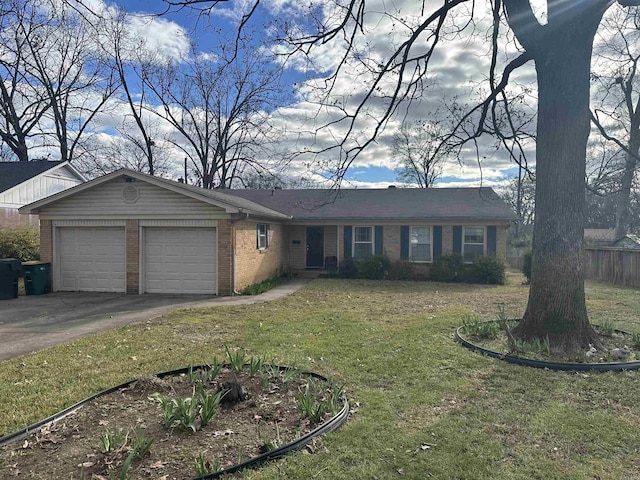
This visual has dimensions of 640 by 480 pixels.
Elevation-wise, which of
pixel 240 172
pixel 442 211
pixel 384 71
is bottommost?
pixel 442 211

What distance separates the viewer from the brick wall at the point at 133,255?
12625 mm

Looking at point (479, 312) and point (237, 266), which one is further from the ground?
point (237, 266)

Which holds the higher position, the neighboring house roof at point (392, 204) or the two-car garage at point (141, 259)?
the neighboring house roof at point (392, 204)

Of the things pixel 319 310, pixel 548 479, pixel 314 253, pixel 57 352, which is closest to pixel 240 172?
pixel 314 253

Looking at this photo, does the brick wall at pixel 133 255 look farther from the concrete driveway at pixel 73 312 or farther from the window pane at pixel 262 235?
the window pane at pixel 262 235

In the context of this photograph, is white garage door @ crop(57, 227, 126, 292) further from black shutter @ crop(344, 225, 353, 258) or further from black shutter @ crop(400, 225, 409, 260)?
black shutter @ crop(400, 225, 409, 260)

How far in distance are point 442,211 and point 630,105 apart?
1299 cm

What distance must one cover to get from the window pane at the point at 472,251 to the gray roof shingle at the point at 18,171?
2064cm

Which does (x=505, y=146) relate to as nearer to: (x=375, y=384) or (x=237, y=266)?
(x=375, y=384)

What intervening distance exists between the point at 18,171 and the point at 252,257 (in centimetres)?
1528

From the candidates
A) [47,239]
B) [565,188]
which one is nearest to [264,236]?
[47,239]

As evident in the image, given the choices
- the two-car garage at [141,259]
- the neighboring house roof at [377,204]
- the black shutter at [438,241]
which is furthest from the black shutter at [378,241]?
the two-car garage at [141,259]

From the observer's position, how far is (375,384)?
4.91 meters

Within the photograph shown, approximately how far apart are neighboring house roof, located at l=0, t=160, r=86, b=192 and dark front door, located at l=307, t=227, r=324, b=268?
1410 cm
